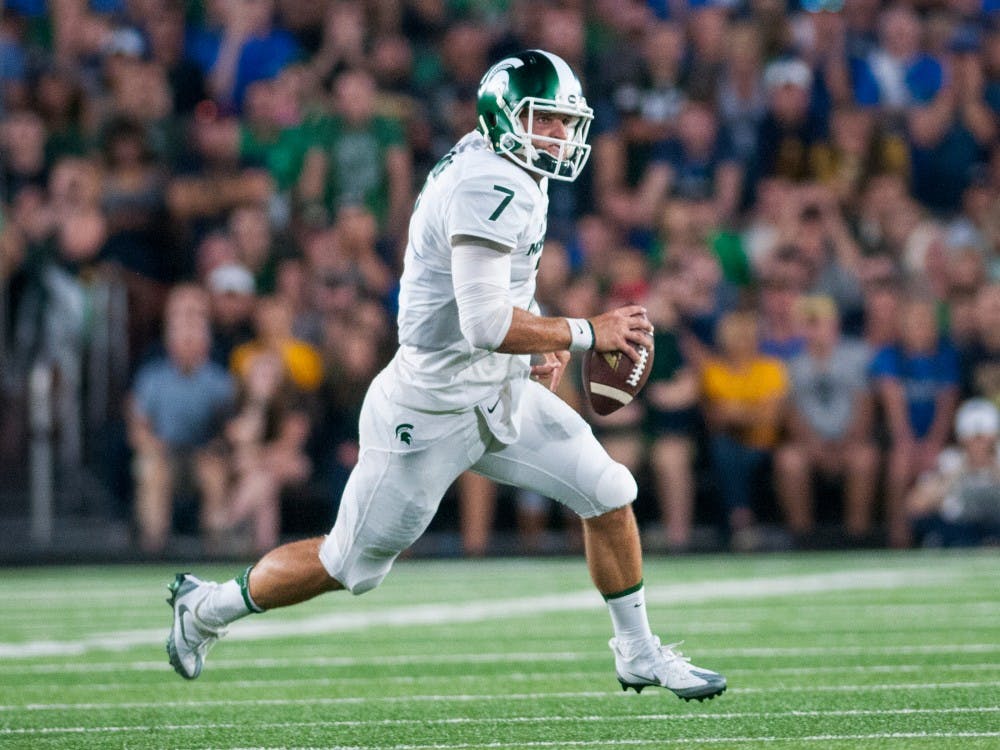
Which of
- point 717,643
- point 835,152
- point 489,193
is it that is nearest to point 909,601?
point 717,643

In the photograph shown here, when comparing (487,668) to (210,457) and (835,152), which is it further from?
(835,152)

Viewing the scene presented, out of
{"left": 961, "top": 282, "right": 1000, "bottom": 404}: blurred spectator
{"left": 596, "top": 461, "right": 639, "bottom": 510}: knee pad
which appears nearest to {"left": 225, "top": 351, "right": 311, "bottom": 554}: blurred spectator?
{"left": 961, "top": 282, "right": 1000, "bottom": 404}: blurred spectator

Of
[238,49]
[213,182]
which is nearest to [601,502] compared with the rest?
[213,182]

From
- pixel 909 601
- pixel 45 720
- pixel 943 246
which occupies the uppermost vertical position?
pixel 943 246

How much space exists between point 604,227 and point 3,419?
431cm

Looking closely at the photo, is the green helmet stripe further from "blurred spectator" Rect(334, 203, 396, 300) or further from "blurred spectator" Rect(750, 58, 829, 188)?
"blurred spectator" Rect(750, 58, 829, 188)

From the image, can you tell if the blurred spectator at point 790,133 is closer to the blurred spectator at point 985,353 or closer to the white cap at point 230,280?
the blurred spectator at point 985,353

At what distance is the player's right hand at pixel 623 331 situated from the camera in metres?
5.15

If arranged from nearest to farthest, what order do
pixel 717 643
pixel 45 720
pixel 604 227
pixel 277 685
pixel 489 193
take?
pixel 489 193
pixel 45 720
pixel 277 685
pixel 717 643
pixel 604 227

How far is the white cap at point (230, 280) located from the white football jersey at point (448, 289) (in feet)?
22.5

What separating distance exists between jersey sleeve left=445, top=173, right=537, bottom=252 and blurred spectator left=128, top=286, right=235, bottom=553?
701 cm

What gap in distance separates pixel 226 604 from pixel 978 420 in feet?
23.3

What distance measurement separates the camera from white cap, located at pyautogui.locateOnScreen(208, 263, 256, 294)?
1220 cm

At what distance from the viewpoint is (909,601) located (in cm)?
866
